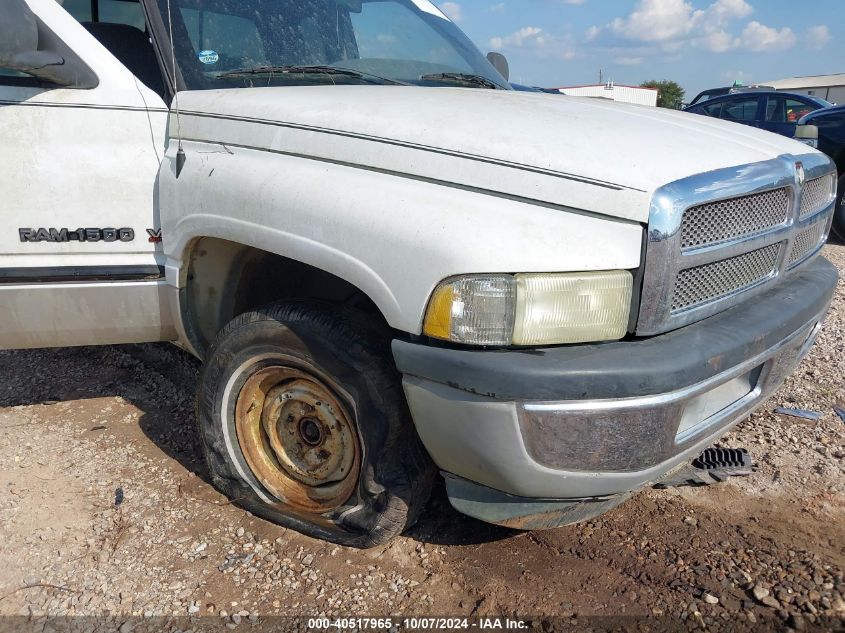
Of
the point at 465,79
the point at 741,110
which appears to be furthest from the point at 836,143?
the point at 465,79

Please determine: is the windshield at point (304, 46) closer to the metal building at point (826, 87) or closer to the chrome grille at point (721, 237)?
the chrome grille at point (721, 237)

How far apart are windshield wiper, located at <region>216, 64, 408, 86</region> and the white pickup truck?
0.02 m

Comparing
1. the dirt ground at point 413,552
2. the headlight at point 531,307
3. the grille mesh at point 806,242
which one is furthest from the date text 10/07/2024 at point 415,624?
the grille mesh at point 806,242

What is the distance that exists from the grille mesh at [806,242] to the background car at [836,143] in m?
5.39

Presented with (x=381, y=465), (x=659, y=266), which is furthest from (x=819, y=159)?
(x=381, y=465)

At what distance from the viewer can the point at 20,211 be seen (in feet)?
8.74

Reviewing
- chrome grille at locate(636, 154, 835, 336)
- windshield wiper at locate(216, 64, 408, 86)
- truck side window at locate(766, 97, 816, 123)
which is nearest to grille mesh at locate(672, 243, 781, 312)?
chrome grille at locate(636, 154, 835, 336)

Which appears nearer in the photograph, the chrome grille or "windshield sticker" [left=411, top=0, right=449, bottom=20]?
the chrome grille

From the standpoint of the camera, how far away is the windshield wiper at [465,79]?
121 inches

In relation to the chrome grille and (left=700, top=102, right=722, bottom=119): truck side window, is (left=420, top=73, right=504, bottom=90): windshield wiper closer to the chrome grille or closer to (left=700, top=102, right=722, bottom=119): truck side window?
the chrome grille

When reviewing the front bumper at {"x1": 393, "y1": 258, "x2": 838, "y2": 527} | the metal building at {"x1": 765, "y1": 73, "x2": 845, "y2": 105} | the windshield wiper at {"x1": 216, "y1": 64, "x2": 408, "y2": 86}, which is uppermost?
the metal building at {"x1": 765, "y1": 73, "x2": 845, "y2": 105}

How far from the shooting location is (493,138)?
198cm

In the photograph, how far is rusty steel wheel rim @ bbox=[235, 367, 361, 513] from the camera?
8.00ft

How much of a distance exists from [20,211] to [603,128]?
2.28 meters
